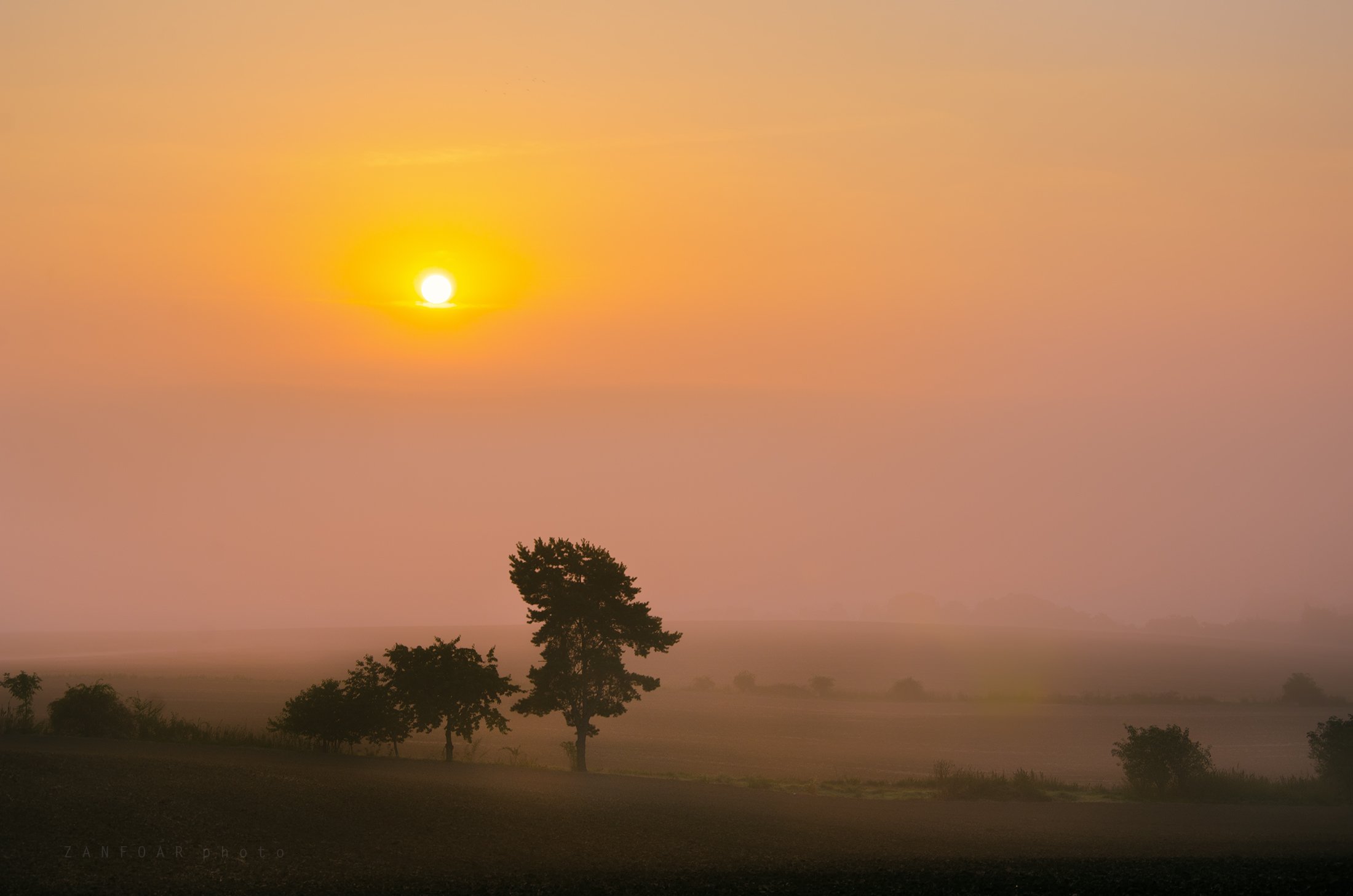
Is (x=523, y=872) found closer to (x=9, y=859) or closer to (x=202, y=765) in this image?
(x=9, y=859)

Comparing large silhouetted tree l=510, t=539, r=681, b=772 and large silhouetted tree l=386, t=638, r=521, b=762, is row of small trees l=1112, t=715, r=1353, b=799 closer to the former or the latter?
large silhouetted tree l=510, t=539, r=681, b=772

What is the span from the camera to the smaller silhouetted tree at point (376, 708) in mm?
35875

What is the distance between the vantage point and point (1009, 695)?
335 feet

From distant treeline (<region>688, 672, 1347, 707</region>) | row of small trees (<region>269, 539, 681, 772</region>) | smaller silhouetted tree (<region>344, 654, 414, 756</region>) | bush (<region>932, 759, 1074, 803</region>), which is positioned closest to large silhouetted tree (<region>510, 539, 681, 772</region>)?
row of small trees (<region>269, 539, 681, 772</region>)

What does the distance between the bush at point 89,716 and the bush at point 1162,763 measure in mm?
37474

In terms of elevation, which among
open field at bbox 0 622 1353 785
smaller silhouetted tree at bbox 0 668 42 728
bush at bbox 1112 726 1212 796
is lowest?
open field at bbox 0 622 1353 785

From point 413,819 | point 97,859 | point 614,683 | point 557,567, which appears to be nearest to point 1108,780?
point 614,683

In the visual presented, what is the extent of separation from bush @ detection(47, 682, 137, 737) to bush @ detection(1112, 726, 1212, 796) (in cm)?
3747

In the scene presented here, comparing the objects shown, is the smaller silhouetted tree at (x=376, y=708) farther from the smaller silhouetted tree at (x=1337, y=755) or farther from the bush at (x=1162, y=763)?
the smaller silhouetted tree at (x=1337, y=755)

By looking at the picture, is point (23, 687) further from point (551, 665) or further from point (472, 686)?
point (551, 665)

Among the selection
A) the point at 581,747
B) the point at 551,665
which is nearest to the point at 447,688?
the point at 551,665

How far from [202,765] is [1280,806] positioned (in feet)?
117

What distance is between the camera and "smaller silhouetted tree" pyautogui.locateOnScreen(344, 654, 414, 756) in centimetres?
3588

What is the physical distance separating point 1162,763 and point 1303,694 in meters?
64.1
